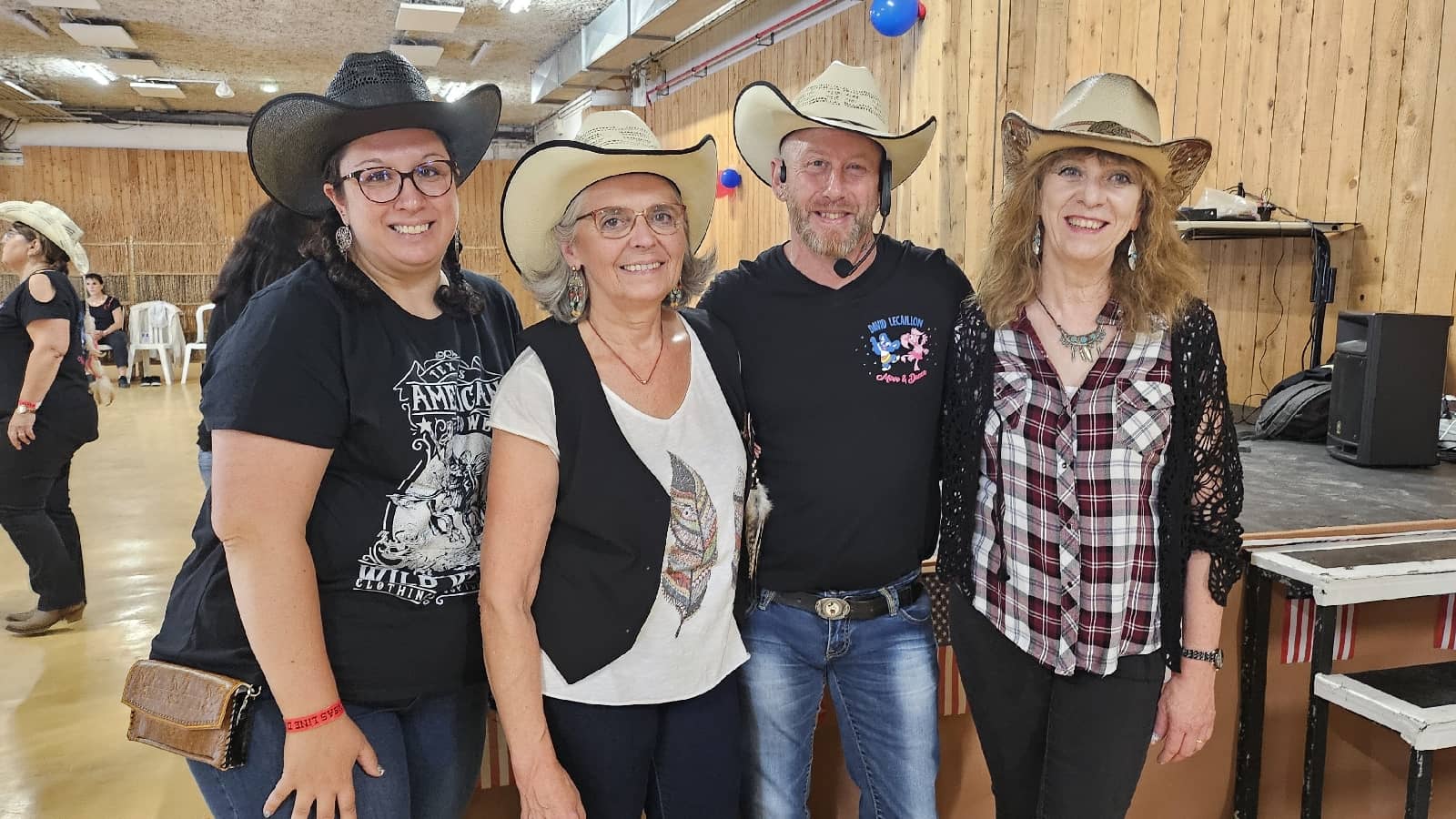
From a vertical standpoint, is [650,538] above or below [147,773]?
above

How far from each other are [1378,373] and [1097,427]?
6.77 feet

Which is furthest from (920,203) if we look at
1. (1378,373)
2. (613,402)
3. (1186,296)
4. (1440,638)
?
(613,402)

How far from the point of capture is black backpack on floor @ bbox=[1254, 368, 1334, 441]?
340 centimetres

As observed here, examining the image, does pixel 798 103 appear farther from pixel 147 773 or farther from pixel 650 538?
pixel 147 773

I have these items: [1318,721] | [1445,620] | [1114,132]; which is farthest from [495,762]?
[1445,620]

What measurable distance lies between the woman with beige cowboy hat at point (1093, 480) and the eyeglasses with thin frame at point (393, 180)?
91 cm

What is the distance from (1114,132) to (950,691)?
127cm

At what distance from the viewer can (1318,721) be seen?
211cm

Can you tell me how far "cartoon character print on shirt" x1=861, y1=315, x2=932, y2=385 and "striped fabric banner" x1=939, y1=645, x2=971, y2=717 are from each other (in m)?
0.83

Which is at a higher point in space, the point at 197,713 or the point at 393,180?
the point at 393,180

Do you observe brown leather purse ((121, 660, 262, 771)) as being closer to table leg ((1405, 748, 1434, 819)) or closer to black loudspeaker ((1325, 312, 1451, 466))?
table leg ((1405, 748, 1434, 819))

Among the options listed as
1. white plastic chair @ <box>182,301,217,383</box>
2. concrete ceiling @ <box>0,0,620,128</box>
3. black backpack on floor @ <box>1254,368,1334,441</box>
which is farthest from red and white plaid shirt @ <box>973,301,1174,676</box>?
white plastic chair @ <box>182,301,217,383</box>

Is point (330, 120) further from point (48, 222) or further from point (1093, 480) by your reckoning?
point (48, 222)

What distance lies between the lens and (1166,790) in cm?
226
